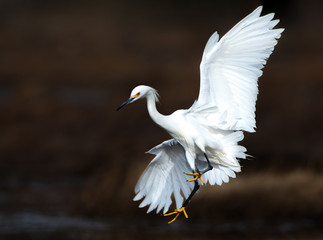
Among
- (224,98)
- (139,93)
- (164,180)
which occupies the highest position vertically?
(139,93)

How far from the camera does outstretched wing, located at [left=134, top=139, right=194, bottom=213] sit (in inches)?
370

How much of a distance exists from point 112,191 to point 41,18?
37.1 ft

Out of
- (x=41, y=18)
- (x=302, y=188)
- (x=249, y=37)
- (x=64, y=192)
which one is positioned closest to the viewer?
(x=249, y=37)

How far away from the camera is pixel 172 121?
8656 millimetres

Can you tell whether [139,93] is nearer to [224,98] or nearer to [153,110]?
[153,110]

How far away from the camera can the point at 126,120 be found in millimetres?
19625

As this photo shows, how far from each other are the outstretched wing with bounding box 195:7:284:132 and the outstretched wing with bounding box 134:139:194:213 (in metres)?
0.99

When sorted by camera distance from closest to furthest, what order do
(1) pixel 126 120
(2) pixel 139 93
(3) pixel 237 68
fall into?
(2) pixel 139 93
(3) pixel 237 68
(1) pixel 126 120

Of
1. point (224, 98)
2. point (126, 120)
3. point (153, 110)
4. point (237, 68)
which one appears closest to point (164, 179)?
point (153, 110)

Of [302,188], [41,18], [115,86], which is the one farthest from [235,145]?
[41,18]

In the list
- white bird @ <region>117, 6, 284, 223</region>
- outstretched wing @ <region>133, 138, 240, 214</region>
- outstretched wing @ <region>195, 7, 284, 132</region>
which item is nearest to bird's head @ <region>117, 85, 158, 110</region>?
white bird @ <region>117, 6, 284, 223</region>

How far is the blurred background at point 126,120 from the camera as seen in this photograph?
14.5 m

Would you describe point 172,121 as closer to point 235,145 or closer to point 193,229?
point 235,145

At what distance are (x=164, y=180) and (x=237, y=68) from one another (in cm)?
173
